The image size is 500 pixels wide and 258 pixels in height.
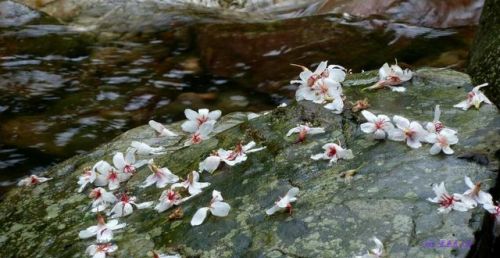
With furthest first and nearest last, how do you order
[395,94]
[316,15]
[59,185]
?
[316,15]
[59,185]
[395,94]

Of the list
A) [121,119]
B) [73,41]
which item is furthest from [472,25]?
[73,41]

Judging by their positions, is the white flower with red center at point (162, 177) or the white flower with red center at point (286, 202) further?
the white flower with red center at point (162, 177)

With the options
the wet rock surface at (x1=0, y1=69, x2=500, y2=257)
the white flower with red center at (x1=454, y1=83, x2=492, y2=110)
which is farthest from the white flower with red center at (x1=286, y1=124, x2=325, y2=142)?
the white flower with red center at (x1=454, y1=83, x2=492, y2=110)

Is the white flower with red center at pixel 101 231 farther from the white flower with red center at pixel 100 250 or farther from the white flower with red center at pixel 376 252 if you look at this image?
the white flower with red center at pixel 376 252

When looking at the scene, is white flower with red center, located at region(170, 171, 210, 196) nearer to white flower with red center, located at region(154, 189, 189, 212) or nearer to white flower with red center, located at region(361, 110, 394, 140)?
white flower with red center, located at region(154, 189, 189, 212)

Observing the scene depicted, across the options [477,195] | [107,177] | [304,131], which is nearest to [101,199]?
[107,177]

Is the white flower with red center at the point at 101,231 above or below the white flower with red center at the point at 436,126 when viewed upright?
below

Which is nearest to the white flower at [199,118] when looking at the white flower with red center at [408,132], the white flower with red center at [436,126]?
the white flower with red center at [408,132]

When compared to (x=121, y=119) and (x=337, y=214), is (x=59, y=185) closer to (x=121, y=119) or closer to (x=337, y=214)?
(x=337, y=214)
